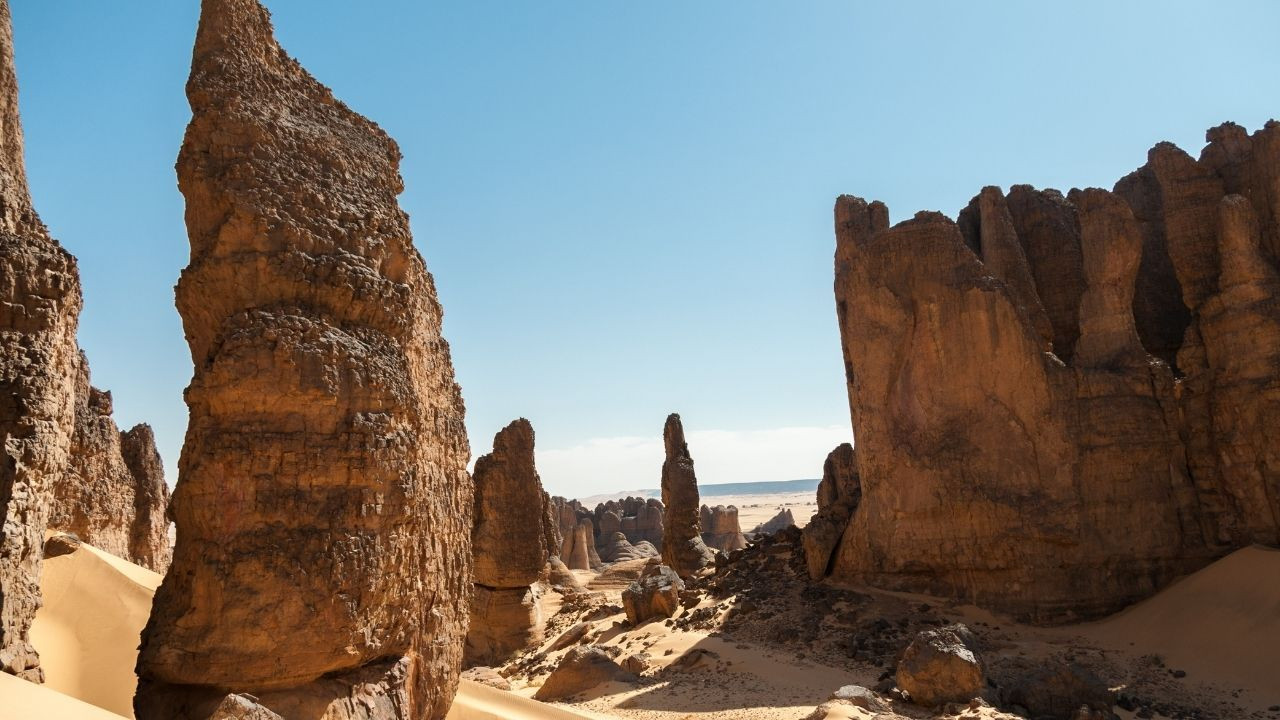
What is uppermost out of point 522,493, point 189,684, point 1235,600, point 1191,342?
point 1191,342

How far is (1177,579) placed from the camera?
55.2ft

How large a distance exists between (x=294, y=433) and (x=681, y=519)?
21774mm

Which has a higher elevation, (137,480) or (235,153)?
(235,153)

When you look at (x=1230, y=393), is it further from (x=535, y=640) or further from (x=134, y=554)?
(x=134, y=554)

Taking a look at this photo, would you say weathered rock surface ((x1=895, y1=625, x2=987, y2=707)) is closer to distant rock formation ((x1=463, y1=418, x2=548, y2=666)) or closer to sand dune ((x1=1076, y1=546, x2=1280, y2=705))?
sand dune ((x1=1076, y1=546, x2=1280, y2=705))

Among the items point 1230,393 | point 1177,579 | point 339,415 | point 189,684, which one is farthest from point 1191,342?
point 189,684

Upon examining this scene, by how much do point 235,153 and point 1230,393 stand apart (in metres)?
17.8

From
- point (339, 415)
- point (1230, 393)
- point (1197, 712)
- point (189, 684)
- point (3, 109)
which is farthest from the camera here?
point (1230, 393)

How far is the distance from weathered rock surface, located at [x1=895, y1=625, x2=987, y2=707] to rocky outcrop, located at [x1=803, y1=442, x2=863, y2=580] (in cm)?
673

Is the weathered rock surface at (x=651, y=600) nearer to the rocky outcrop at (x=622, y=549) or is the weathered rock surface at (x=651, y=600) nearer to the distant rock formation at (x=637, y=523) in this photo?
the rocky outcrop at (x=622, y=549)

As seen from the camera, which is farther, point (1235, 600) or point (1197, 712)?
point (1235, 600)

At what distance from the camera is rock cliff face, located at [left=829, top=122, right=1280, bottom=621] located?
660 inches

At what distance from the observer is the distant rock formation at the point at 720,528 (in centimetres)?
4625

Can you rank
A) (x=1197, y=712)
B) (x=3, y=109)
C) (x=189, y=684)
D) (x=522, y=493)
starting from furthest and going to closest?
(x=522, y=493), (x=1197, y=712), (x=3, y=109), (x=189, y=684)
